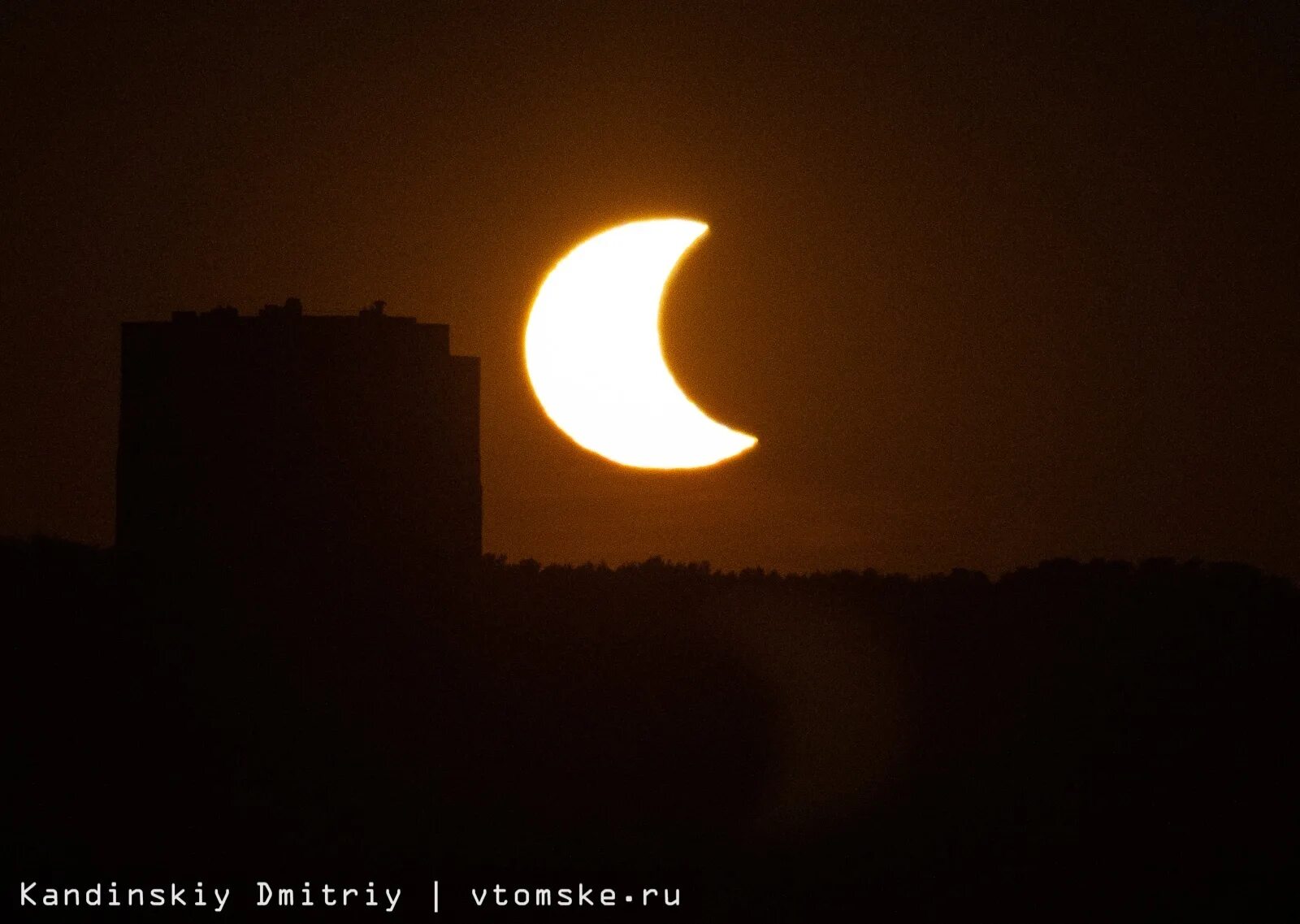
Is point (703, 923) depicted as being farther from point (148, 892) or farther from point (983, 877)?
point (148, 892)

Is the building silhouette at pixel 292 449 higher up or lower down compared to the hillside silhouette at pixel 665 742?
higher up

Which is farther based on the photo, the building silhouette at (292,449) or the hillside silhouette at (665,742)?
the building silhouette at (292,449)

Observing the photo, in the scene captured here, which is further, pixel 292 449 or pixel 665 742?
pixel 665 742

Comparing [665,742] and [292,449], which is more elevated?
[292,449]

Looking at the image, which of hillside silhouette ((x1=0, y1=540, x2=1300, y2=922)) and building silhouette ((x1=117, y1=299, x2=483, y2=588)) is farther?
building silhouette ((x1=117, y1=299, x2=483, y2=588))
